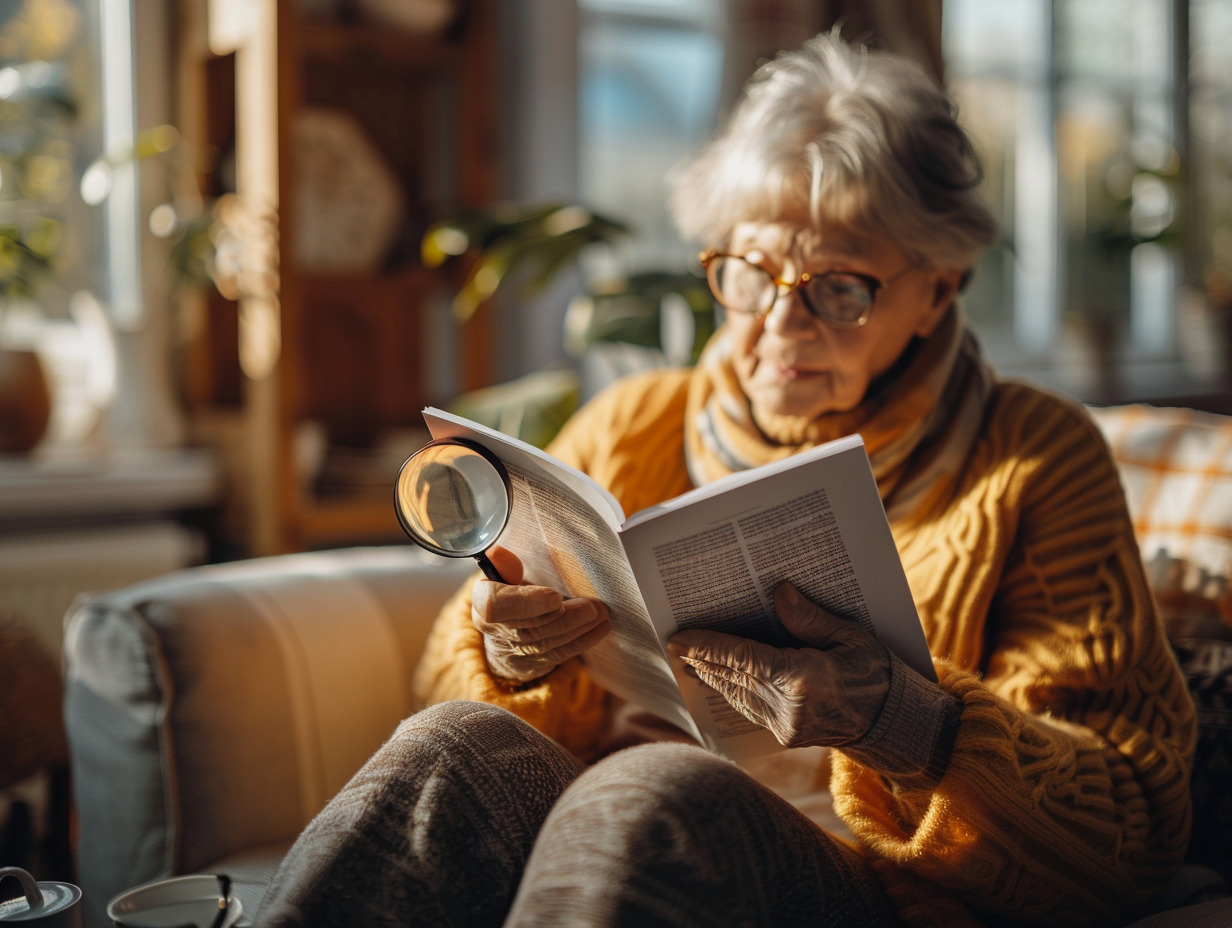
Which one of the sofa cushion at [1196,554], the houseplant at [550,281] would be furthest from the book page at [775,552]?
the houseplant at [550,281]

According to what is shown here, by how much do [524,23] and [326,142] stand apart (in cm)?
50

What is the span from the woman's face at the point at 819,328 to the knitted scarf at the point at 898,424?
1.0 inches

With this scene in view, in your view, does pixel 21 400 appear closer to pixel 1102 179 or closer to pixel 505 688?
pixel 505 688

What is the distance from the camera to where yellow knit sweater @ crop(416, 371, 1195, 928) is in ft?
2.89

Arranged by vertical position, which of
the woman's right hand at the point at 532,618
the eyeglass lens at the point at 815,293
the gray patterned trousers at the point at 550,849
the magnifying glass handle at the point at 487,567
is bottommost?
the gray patterned trousers at the point at 550,849

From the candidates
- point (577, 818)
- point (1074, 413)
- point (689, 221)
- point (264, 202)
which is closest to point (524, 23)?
point (264, 202)

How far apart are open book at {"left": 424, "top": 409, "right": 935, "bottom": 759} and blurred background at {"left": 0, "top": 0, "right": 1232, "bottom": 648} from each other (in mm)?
755

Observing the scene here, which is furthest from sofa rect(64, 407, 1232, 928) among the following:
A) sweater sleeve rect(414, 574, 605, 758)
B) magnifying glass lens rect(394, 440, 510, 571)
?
magnifying glass lens rect(394, 440, 510, 571)

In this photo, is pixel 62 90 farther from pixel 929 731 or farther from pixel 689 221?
pixel 929 731

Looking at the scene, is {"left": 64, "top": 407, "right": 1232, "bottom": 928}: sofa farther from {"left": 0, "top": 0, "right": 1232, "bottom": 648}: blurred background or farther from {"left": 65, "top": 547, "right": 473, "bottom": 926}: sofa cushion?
{"left": 0, "top": 0, "right": 1232, "bottom": 648}: blurred background

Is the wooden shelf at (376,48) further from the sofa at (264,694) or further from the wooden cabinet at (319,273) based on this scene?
the sofa at (264,694)

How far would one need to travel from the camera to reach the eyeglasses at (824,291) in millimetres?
1063

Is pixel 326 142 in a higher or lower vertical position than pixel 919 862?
higher

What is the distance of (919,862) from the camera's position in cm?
88
